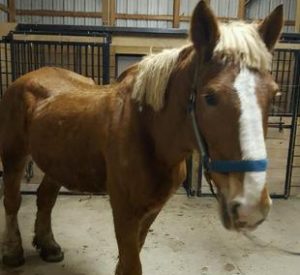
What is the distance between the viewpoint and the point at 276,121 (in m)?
3.20

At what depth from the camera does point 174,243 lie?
2244mm

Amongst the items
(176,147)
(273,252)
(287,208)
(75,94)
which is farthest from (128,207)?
(287,208)

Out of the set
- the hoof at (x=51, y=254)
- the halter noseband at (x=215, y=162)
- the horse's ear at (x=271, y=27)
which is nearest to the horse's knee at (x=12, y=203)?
the hoof at (x=51, y=254)

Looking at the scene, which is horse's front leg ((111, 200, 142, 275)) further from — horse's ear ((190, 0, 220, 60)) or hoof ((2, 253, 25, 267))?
hoof ((2, 253, 25, 267))

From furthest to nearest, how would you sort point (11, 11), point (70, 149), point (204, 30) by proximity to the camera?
point (11, 11)
point (70, 149)
point (204, 30)

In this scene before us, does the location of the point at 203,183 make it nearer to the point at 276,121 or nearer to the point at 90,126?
the point at 276,121

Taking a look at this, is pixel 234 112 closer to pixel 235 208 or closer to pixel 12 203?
pixel 235 208

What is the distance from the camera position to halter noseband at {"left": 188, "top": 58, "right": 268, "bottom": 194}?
0.88 meters

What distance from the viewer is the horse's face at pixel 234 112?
2.93 ft

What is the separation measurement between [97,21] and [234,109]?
20.9ft

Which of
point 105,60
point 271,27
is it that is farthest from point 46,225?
point 271,27

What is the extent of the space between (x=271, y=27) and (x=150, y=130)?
496mm

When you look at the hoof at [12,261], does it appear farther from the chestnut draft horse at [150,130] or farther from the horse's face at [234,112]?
the horse's face at [234,112]

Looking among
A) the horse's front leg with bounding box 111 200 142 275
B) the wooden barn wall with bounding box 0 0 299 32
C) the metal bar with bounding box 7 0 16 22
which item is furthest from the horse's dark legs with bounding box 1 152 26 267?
the wooden barn wall with bounding box 0 0 299 32
